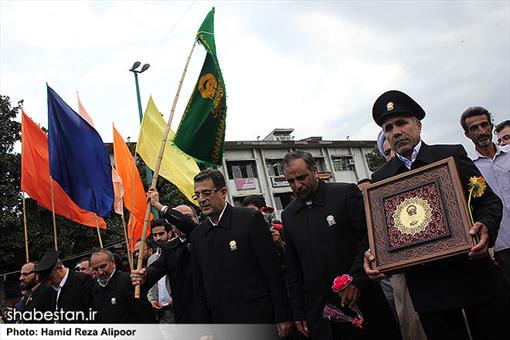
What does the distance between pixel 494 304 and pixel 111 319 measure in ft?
12.7

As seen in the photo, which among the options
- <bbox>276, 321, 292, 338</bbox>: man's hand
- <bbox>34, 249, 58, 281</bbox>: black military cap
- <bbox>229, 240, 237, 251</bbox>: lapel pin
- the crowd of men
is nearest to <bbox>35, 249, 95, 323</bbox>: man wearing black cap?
<bbox>34, 249, 58, 281</bbox>: black military cap

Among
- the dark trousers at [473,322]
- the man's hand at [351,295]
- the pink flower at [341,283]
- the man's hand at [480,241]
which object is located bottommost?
the dark trousers at [473,322]

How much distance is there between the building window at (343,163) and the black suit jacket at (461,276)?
3776 centimetres

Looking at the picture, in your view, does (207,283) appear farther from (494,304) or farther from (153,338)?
(494,304)

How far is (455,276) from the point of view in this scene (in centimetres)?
276

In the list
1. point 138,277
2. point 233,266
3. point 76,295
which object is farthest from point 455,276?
point 76,295

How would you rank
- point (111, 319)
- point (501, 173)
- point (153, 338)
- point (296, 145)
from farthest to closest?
1. point (296, 145)
2. point (111, 319)
3. point (153, 338)
4. point (501, 173)

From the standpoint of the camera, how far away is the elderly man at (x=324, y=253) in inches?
134

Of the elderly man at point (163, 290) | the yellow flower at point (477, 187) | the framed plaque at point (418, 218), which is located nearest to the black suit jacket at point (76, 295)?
the elderly man at point (163, 290)

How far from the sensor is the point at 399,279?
4324 millimetres

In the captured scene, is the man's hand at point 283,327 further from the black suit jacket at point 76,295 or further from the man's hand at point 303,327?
the black suit jacket at point 76,295

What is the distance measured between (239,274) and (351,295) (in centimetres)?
100

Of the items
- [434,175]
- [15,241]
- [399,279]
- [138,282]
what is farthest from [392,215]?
[15,241]

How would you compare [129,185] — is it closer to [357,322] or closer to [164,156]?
[164,156]
